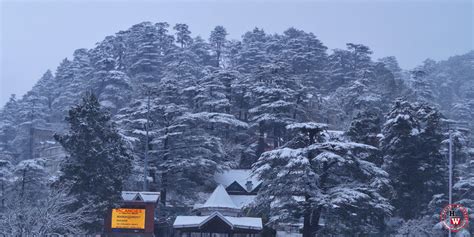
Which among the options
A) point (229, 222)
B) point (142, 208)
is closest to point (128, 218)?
point (142, 208)

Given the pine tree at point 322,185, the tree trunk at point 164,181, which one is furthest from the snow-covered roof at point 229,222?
the tree trunk at point 164,181

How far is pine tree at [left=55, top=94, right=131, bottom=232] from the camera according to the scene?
30250 mm

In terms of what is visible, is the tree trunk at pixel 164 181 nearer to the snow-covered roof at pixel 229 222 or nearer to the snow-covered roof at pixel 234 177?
the snow-covered roof at pixel 234 177

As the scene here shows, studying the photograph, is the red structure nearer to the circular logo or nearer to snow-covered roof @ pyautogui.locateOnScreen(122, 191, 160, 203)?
snow-covered roof @ pyautogui.locateOnScreen(122, 191, 160, 203)

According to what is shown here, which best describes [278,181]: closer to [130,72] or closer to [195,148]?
[195,148]

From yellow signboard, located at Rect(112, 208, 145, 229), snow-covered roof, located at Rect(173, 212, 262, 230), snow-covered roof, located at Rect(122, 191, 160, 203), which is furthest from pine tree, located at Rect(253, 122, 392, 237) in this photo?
yellow signboard, located at Rect(112, 208, 145, 229)

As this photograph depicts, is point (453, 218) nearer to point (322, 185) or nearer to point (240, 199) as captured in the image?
point (322, 185)

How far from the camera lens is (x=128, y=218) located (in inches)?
1348

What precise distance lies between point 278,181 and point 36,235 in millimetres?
12092

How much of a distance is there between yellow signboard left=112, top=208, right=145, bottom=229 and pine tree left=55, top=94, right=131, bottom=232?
2718mm

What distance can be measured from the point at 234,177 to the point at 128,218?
39.0 feet

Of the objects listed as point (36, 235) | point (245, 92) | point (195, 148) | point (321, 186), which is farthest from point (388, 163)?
point (36, 235)

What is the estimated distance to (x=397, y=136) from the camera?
35500 millimetres

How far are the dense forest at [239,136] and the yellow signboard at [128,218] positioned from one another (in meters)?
2.76
